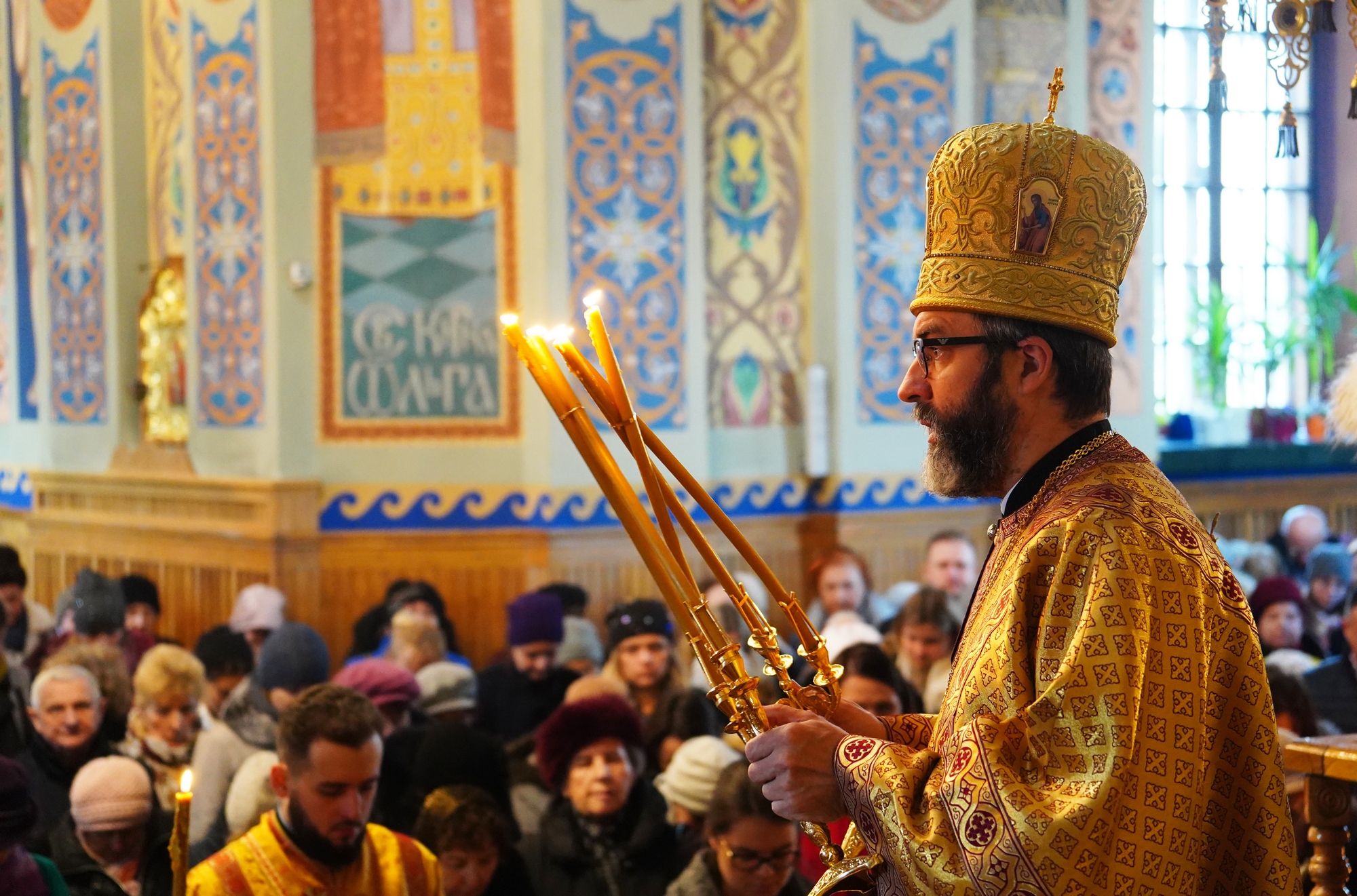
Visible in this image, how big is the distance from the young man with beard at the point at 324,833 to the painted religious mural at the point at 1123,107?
20.9ft

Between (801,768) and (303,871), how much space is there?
4.92 ft

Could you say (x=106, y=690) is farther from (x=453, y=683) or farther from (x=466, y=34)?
(x=466, y=34)

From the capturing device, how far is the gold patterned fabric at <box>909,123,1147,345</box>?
2.13 meters

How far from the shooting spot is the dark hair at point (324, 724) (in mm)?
3180

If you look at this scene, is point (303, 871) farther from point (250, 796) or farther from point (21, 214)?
point (21, 214)

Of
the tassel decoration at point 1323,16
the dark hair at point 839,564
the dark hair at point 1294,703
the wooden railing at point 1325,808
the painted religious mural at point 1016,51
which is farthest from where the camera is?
the painted religious mural at point 1016,51

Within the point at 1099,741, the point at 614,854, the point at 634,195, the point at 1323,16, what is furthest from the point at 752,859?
the point at 634,195

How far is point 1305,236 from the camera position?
11.8 metres

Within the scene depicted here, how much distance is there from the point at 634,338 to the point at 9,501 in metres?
4.57

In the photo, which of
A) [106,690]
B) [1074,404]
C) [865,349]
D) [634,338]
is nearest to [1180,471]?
[865,349]

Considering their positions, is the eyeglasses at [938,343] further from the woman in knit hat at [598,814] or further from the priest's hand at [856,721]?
the woman in knit hat at [598,814]

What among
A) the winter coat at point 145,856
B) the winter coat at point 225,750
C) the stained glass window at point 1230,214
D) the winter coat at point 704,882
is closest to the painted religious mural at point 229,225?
the winter coat at point 225,750

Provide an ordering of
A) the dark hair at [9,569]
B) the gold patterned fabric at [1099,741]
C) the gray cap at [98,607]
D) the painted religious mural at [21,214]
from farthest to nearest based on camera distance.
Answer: the painted religious mural at [21,214] → the dark hair at [9,569] → the gray cap at [98,607] → the gold patterned fabric at [1099,741]

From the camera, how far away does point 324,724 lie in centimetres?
319
